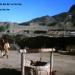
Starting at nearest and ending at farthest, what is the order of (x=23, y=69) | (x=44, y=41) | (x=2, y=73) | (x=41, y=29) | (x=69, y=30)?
(x=23, y=69), (x=2, y=73), (x=44, y=41), (x=69, y=30), (x=41, y=29)

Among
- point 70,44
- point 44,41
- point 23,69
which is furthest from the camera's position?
point 44,41

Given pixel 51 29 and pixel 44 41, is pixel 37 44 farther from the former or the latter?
→ pixel 51 29

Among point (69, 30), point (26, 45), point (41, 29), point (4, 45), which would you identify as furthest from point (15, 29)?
point (4, 45)

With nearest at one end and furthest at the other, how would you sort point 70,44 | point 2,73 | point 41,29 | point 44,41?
1. point 2,73
2. point 70,44
3. point 44,41
4. point 41,29

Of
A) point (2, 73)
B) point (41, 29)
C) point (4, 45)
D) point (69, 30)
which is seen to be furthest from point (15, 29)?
point (2, 73)

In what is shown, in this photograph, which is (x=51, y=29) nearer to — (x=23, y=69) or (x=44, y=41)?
(x=44, y=41)

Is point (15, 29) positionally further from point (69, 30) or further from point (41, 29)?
point (69, 30)

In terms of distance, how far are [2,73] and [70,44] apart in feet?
62.1

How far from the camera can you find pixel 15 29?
205 feet

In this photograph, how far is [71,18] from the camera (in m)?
74.0

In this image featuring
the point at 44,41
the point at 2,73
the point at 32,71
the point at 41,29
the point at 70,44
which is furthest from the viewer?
the point at 41,29

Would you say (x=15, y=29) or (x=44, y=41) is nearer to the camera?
(x=44, y=41)

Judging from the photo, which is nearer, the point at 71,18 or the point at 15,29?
the point at 15,29

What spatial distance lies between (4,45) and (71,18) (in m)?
52.9
